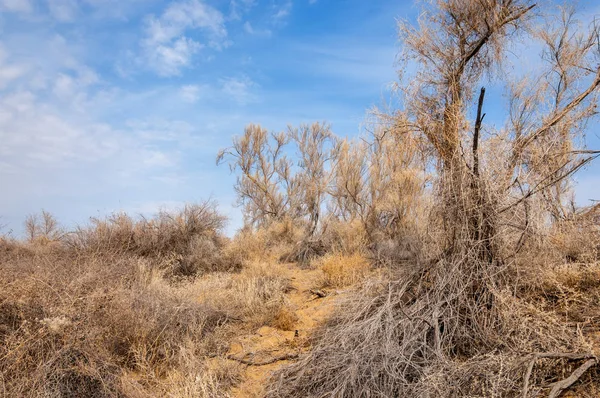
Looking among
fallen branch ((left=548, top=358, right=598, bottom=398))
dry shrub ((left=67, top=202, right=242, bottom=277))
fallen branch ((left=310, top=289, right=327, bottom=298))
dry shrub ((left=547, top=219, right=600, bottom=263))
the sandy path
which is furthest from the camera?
dry shrub ((left=67, top=202, right=242, bottom=277))

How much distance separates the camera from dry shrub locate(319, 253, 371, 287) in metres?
8.13

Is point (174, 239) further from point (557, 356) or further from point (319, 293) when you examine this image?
point (557, 356)

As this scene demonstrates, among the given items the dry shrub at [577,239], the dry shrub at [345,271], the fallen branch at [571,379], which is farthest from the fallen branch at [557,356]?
the dry shrub at [345,271]

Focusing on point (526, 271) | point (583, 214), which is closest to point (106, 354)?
point (526, 271)

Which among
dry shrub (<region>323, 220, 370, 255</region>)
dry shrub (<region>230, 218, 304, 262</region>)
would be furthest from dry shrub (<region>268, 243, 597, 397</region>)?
dry shrub (<region>230, 218, 304, 262</region>)

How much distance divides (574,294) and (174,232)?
11.1 metres

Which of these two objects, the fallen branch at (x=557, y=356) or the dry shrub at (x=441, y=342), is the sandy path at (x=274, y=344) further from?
the fallen branch at (x=557, y=356)

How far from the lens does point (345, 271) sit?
332 inches

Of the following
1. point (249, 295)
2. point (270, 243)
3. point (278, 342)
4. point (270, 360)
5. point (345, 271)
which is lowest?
point (270, 360)

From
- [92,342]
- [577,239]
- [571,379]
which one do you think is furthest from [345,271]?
[571,379]

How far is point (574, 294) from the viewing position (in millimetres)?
4152

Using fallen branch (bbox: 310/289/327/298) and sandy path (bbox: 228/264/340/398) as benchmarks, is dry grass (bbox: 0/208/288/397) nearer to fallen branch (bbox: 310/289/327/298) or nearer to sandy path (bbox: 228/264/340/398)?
sandy path (bbox: 228/264/340/398)

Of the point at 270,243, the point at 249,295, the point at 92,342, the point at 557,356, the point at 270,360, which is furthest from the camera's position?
the point at 270,243

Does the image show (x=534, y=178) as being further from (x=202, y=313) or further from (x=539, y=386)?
(x=202, y=313)
